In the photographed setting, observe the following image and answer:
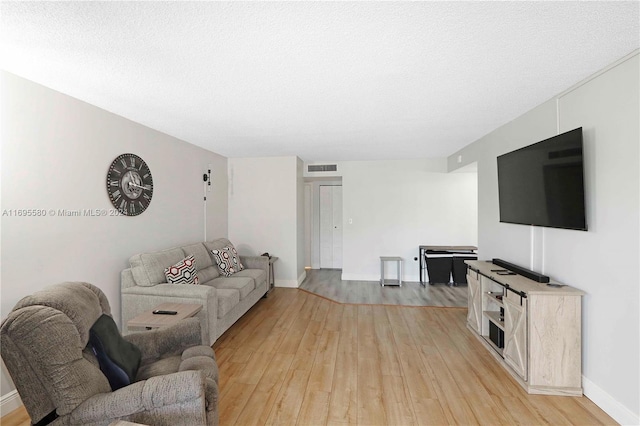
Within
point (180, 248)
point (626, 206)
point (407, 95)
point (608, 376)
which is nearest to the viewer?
point (626, 206)

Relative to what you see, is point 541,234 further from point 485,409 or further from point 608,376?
point 485,409

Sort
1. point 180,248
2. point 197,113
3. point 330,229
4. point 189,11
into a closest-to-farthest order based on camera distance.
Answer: point 189,11
point 197,113
point 180,248
point 330,229

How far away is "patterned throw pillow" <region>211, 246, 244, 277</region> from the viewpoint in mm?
4125

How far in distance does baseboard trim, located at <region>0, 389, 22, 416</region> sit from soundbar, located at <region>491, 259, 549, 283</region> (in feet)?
13.9

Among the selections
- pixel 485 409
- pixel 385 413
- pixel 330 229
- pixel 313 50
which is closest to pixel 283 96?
pixel 313 50

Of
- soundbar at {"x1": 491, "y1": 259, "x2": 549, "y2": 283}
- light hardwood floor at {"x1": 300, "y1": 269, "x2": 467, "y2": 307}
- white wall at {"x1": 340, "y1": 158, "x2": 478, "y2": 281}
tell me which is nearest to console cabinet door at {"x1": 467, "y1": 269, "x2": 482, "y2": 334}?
soundbar at {"x1": 491, "y1": 259, "x2": 549, "y2": 283}

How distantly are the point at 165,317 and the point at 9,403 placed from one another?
43.1 inches

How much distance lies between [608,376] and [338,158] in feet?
14.7

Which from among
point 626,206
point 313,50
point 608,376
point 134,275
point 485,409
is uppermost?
point 313,50

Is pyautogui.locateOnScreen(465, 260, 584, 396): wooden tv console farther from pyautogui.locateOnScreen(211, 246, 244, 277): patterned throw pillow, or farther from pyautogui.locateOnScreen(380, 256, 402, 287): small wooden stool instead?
pyautogui.locateOnScreen(211, 246, 244, 277): patterned throw pillow

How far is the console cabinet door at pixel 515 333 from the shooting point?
228 cm

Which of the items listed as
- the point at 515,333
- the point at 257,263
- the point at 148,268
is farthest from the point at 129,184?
the point at 515,333

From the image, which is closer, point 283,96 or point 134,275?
point 283,96

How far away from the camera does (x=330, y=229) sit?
700 cm
